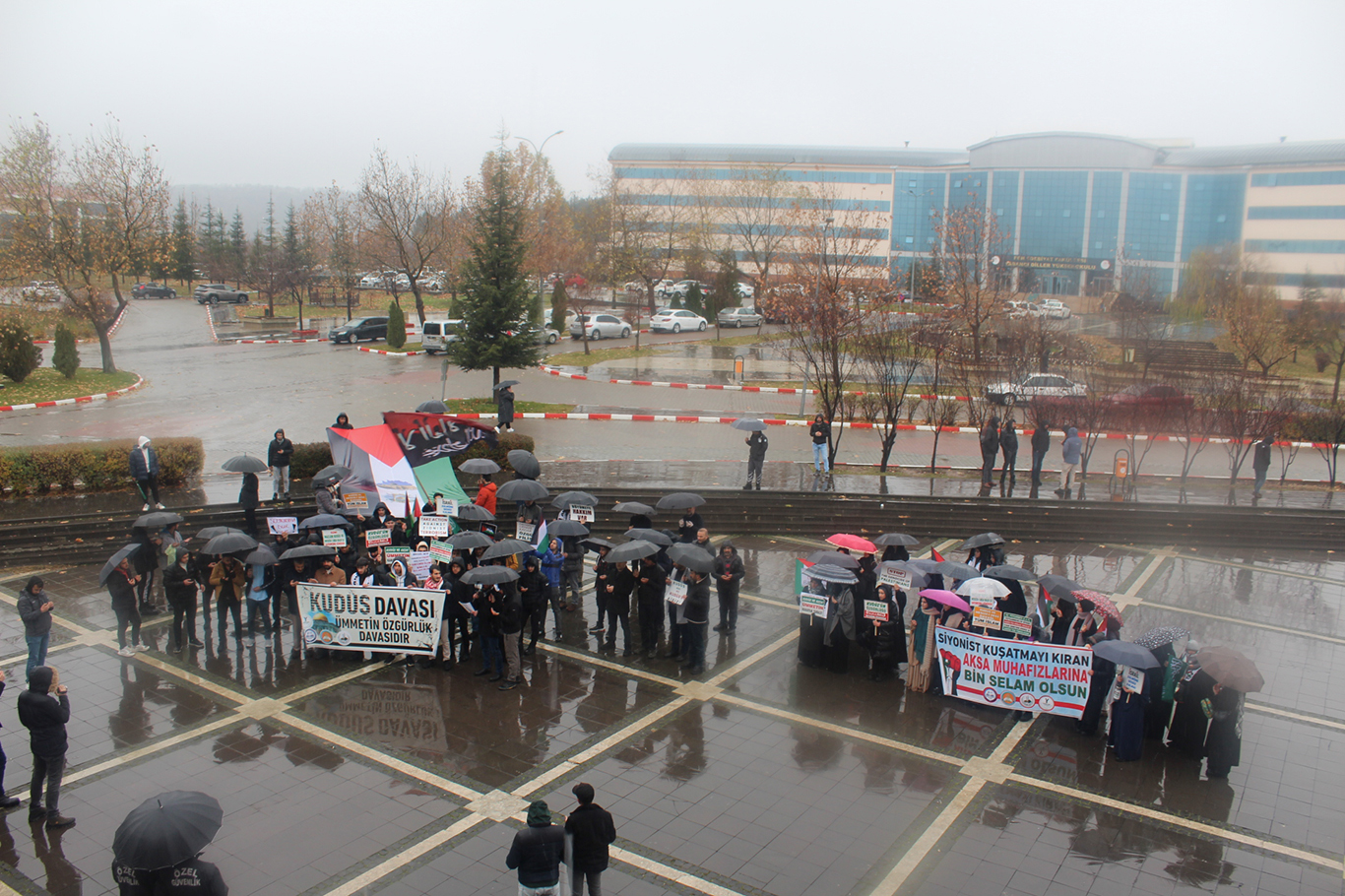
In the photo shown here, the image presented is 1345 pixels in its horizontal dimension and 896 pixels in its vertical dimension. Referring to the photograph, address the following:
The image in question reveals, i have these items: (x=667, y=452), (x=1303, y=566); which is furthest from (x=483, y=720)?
(x=1303, y=566)

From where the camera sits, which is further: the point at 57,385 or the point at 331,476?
the point at 57,385

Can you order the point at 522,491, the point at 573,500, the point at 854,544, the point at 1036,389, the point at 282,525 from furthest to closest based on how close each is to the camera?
the point at 1036,389 < the point at 573,500 < the point at 522,491 < the point at 282,525 < the point at 854,544

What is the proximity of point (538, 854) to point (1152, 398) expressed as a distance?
26466mm

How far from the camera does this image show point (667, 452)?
2472 cm

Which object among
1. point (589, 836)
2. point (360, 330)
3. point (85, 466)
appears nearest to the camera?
point (589, 836)

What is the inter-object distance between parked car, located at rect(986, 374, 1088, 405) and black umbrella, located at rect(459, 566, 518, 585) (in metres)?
18.1

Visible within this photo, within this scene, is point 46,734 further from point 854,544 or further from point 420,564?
point 854,544

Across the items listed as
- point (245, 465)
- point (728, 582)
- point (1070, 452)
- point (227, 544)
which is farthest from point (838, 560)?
point (1070, 452)

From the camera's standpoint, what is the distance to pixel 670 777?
9172mm

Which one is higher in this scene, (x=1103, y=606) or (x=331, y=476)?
(x=331, y=476)

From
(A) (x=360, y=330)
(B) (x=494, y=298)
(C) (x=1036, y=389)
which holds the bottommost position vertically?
(C) (x=1036, y=389)

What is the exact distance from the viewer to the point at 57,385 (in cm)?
3172

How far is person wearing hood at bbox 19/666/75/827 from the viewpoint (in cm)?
777

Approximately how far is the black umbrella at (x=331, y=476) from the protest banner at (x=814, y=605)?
8.39m
